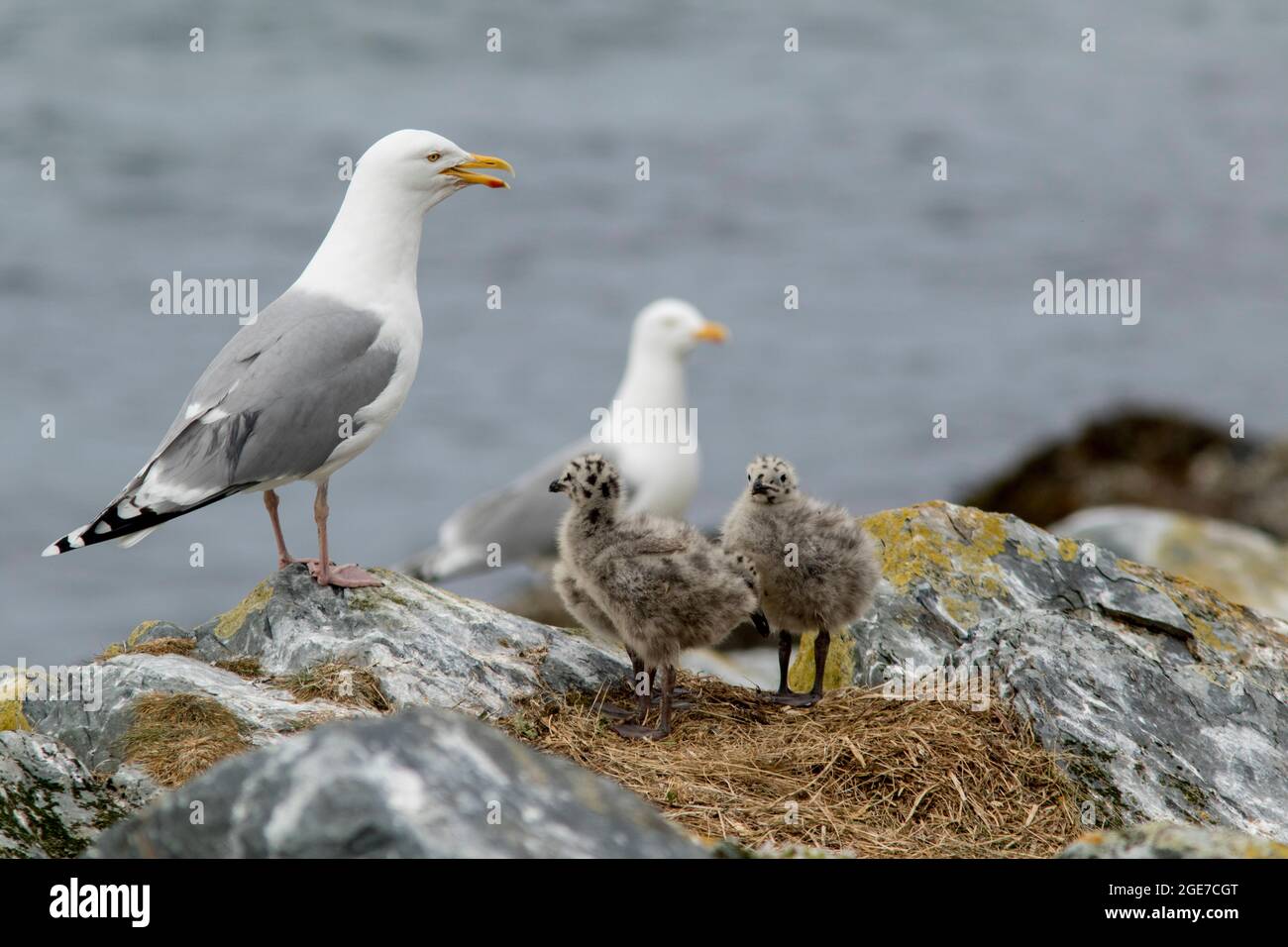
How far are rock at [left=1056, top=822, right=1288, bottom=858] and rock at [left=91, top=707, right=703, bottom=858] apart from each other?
1144 mm

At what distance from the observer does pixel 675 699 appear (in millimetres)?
6461

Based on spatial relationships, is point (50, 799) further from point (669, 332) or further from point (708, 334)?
point (708, 334)

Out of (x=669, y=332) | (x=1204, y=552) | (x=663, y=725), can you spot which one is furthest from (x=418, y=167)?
(x=1204, y=552)

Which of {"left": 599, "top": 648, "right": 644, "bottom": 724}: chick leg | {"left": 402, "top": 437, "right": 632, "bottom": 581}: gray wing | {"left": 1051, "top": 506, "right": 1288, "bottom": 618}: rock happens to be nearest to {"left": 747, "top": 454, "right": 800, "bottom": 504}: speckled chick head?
{"left": 599, "top": 648, "right": 644, "bottom": 724}: chick leg

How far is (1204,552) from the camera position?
11234 millimetres

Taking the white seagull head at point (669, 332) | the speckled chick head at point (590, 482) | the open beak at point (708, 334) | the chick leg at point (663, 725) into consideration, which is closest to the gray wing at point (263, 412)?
the speckled chick head at point (590, 482)

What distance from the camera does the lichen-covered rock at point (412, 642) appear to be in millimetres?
6094

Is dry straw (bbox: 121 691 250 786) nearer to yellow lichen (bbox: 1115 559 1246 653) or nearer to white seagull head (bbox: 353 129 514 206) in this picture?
white seagull head (bbox: 353 129 514 206)

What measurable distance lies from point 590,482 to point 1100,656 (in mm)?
2169

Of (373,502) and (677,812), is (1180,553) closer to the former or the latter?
(677,812)

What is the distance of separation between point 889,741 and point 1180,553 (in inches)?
236

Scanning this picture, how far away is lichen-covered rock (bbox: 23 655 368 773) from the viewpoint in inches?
214

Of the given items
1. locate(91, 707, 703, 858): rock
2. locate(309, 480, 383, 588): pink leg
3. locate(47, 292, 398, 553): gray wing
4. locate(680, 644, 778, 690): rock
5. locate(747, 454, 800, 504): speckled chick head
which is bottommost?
locate(680, 644, 778, 690): rock

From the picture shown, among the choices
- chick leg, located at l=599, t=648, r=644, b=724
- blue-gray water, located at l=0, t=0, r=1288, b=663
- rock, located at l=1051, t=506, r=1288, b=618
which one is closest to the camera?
chick leg, located at l=599, t=648, r=644, b=724
